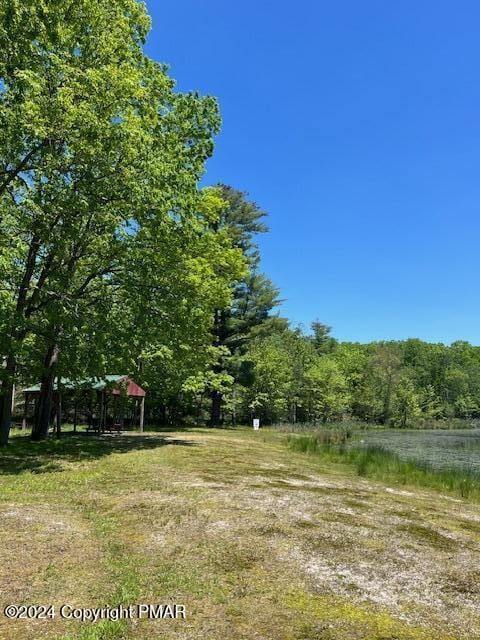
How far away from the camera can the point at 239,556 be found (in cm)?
642

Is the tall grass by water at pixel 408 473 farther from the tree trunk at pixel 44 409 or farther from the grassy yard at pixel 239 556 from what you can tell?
the tree trunk at pixel 44 409

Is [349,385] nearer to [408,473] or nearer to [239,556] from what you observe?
[408,473]

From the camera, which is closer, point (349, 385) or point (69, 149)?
point (69, 149)

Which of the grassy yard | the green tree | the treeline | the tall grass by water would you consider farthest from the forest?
the treeline

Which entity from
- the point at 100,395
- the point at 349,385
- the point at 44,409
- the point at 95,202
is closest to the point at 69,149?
the point at 95,202

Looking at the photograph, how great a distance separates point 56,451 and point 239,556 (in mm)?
11774

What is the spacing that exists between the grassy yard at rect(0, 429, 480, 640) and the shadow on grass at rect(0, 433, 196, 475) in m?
0.78

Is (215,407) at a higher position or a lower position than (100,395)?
lower

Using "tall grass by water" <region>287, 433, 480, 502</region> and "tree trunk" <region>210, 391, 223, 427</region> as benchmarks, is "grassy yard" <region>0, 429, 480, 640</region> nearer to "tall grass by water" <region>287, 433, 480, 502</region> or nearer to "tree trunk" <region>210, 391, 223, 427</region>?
"tall grass by water" <region>287, 433, 480, 502</region>

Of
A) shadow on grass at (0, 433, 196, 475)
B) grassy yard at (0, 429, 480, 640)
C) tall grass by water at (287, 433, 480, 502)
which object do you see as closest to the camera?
grassy yard at (0, 429, 480, 640)

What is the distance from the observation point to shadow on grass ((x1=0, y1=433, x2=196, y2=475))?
12898 mm

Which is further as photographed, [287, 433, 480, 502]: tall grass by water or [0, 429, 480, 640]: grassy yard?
[287, 433, 480, 502]: tall grass by water

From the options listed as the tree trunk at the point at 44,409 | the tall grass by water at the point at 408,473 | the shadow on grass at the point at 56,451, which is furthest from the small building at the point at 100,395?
the tall grass by water at the point at 408,473

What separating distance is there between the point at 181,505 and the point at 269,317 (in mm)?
34338
